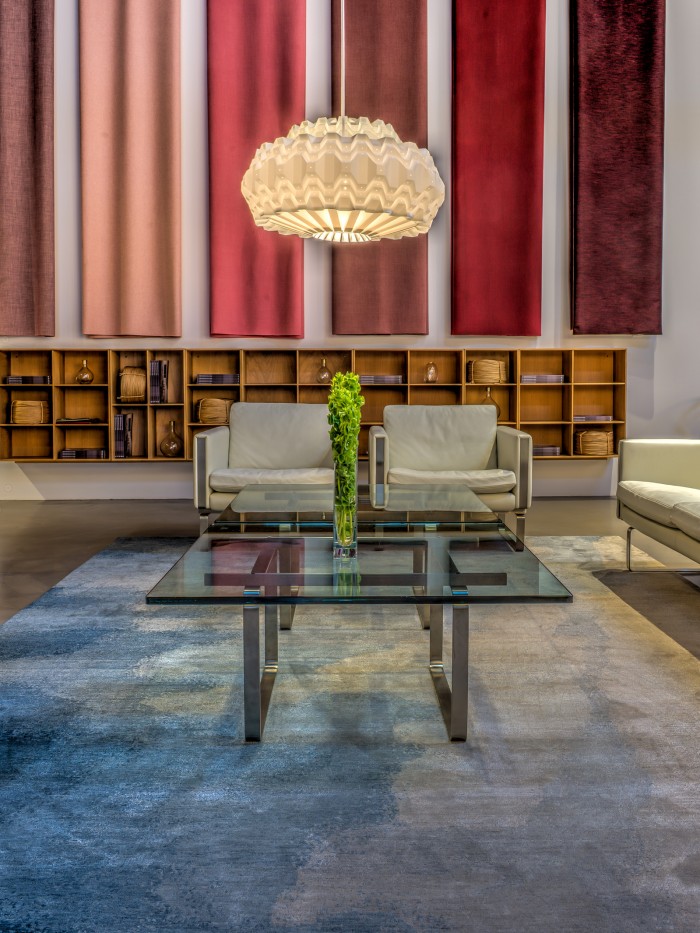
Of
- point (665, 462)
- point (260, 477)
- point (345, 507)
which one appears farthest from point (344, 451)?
point (665, 462)

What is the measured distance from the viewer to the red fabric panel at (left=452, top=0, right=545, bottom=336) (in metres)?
6.31

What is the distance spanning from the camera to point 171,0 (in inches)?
244

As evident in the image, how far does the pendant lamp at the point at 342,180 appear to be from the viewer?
315 centimetres

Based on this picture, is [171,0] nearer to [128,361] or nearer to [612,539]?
[128,361]

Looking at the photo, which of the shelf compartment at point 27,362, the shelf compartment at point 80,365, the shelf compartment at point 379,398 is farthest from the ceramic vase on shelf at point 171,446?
the shelf compartment at point 379,398

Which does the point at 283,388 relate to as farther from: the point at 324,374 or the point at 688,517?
the point at 688,517

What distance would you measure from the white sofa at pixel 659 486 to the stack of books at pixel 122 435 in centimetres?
388

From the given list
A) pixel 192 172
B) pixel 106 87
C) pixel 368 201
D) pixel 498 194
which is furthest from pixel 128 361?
pixel 368 201

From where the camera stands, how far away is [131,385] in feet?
20.7

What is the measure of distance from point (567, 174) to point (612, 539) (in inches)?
131

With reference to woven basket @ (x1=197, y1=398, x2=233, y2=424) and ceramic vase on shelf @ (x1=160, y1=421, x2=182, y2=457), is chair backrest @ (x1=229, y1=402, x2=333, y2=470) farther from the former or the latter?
ceramic vase on shelf @ (x1=160, y1=421, x2=182, y2=457)

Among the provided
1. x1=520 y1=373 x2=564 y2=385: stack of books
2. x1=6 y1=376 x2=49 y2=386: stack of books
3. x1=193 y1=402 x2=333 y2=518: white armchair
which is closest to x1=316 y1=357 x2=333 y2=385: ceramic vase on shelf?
x1=193 y1=402 x2=333 y2=518: white armchair

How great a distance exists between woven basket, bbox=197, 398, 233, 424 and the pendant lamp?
2.90 m

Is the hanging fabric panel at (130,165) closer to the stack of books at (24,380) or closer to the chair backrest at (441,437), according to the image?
the stack of books at (24,380)
